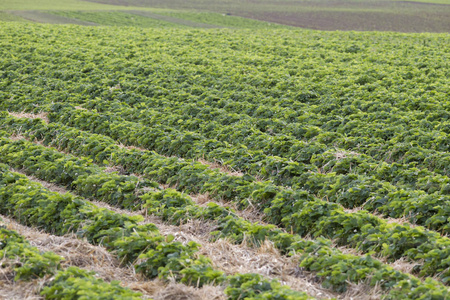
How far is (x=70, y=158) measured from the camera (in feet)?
31.6

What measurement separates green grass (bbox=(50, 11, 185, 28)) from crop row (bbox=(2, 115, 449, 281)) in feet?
101

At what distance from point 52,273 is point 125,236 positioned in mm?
1077

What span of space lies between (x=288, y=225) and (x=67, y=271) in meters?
3.27

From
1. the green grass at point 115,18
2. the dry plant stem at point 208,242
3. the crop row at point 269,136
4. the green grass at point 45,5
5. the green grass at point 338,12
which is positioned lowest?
the dry plant stem at point 208,242

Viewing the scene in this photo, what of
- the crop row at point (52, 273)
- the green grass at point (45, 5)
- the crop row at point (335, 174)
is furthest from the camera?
the green grass at point (45, 5)

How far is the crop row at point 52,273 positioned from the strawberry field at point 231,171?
3 cm

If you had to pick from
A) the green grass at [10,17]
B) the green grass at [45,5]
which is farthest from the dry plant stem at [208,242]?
the green grass at [45,5]

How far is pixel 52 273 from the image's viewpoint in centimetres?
591

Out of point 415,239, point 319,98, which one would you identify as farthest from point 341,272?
point 319,98

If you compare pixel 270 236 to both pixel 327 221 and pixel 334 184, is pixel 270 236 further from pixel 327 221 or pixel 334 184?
pixel 334 184

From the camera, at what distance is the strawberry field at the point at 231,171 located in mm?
5996

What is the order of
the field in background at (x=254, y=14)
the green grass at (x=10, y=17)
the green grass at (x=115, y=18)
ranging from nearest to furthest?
the green grass at (x=10, y=17), the green grass at (x=115, y=18), the field in background at (x=254, y=14)

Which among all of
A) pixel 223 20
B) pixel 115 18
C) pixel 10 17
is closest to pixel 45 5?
pixel 115 18

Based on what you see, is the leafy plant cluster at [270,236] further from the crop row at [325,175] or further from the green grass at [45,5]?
the green grass at [45,5]
